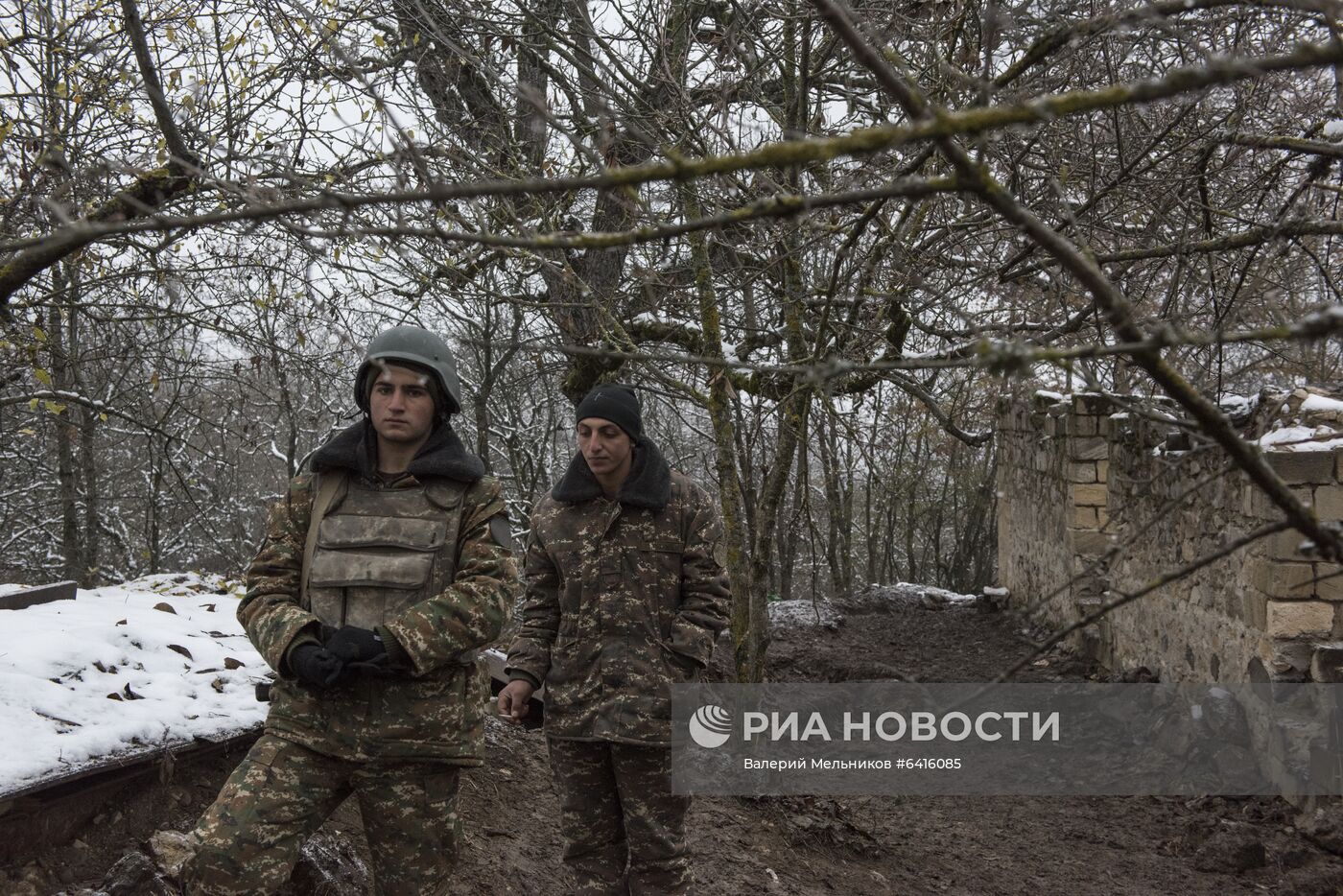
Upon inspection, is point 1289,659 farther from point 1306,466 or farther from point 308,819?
point 308,819

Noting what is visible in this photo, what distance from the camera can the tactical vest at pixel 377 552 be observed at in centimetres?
247

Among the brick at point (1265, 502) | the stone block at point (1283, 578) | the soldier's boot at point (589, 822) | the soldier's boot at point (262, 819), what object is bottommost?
the soldier's boot at point (589, 822)

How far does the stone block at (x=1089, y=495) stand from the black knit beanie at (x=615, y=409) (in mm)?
5466

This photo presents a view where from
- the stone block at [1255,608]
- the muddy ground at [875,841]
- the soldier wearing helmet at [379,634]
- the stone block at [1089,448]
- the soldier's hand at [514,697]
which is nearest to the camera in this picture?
the soldier wearing helmet at [379,634]

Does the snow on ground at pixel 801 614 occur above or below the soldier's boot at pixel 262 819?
below

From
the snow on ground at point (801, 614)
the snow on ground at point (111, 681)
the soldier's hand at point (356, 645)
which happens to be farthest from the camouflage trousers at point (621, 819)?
the snow on ground at point (801, 614)

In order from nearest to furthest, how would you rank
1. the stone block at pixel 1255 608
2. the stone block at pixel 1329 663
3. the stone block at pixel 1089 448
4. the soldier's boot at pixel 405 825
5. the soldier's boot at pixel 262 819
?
the soldier's boot at pixel 262 819
the soldier's boot at pixel 405 825
the stone block at pixel 1329 663
the stone block at pixel 1255 608
the stone block at pixel 1089 448

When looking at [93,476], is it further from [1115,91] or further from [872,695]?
[1115,91]

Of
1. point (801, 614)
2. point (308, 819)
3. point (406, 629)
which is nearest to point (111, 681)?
point (308, 819)

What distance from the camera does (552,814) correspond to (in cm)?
410

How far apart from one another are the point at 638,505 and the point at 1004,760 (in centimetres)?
365

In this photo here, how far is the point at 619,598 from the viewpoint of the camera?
293 cm

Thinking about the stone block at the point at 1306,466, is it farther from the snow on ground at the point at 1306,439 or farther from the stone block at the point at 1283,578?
the stone block at the point at 1283,578

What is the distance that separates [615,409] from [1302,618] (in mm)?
3418
